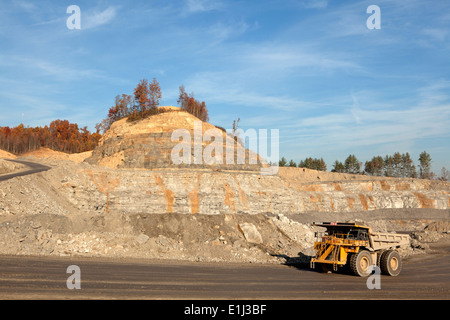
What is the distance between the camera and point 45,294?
40.7 feet

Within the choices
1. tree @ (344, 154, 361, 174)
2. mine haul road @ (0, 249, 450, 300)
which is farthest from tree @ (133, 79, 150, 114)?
tree @ (344, 154, 361, 174)

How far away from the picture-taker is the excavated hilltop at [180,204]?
2580 centimetres

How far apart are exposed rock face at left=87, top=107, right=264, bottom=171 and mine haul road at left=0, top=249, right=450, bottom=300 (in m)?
27.5

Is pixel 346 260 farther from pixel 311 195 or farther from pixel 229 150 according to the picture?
pixel 311 195

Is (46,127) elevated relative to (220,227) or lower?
elevated

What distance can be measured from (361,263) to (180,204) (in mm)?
26276

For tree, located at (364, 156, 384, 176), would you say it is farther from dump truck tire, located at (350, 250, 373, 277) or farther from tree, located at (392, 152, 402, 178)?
dump truck tire, located at (350, 250, 373, 277)

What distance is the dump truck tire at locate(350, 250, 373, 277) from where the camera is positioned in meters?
18.5

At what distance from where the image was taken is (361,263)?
18.8 m

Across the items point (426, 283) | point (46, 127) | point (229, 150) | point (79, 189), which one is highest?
point (46, 127)

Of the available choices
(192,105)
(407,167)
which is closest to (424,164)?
(407,167)

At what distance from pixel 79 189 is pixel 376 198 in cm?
4410

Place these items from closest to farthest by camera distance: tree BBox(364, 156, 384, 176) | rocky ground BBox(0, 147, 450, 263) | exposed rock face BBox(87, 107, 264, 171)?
rocky ground BBox(0, 147, 450, 263) < exposed rock face BBox(87, 107, 264, 171) < tree BBox(364, 156, 384, 176)
